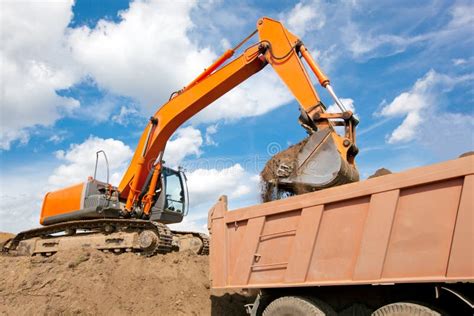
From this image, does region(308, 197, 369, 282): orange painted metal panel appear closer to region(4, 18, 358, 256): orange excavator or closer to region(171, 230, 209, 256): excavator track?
region(4, 18, 358, 256): orange excavator

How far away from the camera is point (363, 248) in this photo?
455cm

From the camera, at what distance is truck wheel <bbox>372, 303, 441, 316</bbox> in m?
4.07

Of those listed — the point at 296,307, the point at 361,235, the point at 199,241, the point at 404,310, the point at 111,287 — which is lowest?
the point at 111,287

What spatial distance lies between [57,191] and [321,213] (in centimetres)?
1008

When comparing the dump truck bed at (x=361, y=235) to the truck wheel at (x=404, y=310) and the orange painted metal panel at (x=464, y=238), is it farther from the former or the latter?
the truck wheel at (x=404, y=310)

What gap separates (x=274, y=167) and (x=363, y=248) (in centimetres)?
337

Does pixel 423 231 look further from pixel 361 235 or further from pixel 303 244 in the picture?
pixel 303 244

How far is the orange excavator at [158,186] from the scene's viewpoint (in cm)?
860

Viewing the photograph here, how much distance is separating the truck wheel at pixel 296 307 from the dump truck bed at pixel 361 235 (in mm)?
194

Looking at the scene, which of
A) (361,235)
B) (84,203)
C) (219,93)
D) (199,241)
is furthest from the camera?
(84,203)

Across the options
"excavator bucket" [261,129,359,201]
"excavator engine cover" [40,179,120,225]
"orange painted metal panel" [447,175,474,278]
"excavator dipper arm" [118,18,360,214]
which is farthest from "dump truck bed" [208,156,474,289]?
"excavator engine cover" [40,179,120,225]

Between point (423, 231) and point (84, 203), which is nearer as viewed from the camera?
point (423, 231)

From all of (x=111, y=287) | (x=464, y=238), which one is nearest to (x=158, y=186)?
(x=111, y=287)

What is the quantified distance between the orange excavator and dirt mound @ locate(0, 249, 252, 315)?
1016mm
